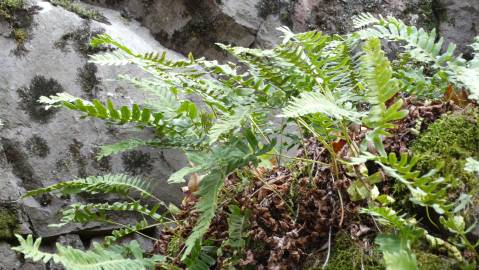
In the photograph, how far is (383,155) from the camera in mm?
1490

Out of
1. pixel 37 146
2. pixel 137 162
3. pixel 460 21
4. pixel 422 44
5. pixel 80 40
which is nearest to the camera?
pixel 422 44

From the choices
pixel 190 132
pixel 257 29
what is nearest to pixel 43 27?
pixel 257 29

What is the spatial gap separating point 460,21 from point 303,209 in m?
3.37

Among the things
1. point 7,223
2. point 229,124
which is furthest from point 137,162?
point 229,124

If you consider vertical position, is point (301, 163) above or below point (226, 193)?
above

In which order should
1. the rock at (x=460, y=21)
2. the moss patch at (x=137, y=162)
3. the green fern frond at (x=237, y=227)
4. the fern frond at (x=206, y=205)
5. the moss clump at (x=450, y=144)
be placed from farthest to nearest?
1. the rock at (x=460, y=21)
2. the moss patch at (x=137, y=162)
3. the green fern frond at (x=237, y=227)
4. the moss clump at (x=450, y=144)
5. the fern frond at (x=206, y=205)

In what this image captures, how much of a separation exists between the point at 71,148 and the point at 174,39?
1.35 m

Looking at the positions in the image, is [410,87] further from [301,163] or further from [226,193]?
[226,193]

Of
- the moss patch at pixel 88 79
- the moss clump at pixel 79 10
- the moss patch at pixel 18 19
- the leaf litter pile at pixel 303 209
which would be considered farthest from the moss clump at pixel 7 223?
Result: the moss clump at pixel 79 10

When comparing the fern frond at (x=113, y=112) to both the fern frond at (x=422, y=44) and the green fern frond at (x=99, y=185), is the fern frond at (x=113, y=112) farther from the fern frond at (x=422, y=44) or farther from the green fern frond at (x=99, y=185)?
the fern frond at (x=422, y=44)

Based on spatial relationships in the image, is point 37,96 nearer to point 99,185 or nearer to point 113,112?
point 99,185

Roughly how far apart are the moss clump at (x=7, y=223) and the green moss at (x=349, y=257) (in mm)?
2266

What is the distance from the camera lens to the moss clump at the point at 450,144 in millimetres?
1840

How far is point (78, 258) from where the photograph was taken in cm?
162
